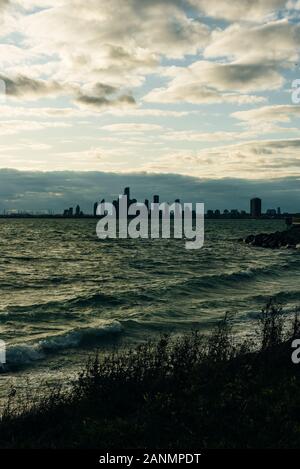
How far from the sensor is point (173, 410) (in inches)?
330

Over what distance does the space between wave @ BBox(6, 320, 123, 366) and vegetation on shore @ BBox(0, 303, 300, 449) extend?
3.97 m

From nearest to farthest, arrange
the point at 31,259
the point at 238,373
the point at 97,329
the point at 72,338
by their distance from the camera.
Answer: the point at 238,373, the point at 72,338, the point at 97,329, the point at 31,259

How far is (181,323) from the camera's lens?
20172 mm

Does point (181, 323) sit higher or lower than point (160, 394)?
lower

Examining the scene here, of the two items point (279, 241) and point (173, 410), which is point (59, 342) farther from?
point (279, 241)

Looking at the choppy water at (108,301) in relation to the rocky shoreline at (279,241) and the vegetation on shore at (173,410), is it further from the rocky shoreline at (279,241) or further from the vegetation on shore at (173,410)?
the rocky shoreline at (279,241)

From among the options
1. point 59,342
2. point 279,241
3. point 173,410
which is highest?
point 173,410

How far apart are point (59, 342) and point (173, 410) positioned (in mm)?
8772

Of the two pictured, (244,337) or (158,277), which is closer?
(244,337)

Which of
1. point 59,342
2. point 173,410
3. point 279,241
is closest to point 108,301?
point 59,342

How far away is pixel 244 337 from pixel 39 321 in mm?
8635

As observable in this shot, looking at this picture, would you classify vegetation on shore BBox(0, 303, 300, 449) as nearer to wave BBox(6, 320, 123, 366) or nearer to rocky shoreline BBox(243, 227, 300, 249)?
wave BBox(6, 320, 123, 366)
